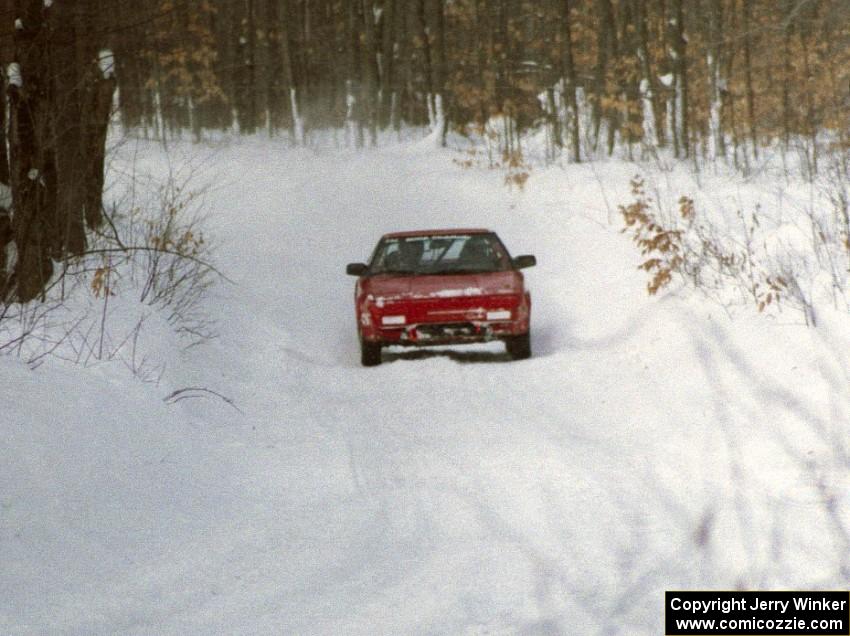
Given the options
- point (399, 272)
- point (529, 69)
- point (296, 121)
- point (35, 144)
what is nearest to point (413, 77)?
point (296, 121)

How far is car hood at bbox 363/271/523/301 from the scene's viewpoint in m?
10.8

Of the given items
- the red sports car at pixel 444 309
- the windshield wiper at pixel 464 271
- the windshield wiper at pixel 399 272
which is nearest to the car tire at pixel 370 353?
the red sports car at pixel 444 309

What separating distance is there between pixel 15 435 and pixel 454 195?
1856 cm

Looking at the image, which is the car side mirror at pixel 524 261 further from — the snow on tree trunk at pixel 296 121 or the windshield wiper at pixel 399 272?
the snow on tree trunk at pixel 296 121

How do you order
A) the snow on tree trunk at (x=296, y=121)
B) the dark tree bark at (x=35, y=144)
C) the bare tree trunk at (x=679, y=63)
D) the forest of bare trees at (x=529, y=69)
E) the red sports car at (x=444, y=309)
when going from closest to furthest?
1. the dark tree bark at (x=35, y=144)
2. the red sports car at (x=444, y=309)
3. the forest of bare trees at (x=529, y=69)
4. the bare tree trunk at (x=679, y=63)
5. the snow on tree trunk at (x=296, y=121)

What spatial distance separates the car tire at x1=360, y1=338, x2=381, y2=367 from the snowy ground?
0.45m

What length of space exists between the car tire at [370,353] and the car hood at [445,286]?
0.51 m

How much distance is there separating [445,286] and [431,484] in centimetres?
475

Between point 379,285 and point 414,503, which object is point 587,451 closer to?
point 414,503

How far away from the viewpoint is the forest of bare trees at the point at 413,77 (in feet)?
29.5

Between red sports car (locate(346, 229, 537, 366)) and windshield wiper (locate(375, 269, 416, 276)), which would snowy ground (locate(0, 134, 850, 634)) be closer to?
red sports car (locate(346, 229, 537, 366))

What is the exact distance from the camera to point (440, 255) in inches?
467

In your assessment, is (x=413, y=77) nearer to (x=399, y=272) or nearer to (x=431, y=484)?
(x=399, y=272)

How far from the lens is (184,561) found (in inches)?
201
